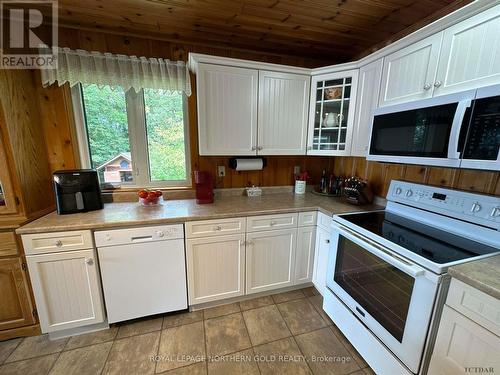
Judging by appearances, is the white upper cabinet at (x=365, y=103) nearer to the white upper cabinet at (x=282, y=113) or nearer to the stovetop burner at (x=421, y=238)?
the white upper cabinet at (x=282, y=113)

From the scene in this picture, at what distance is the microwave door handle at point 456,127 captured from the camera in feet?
3.45

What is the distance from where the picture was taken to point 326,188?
93.1 inches

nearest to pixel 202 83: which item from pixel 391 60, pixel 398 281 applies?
pixel 391 60

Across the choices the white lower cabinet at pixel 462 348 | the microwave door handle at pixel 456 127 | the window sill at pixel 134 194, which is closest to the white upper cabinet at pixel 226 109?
the window sill at pixel 134 194

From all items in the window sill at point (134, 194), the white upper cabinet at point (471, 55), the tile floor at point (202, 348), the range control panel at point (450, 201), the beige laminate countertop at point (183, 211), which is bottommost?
the tile floor at point (202, 348)

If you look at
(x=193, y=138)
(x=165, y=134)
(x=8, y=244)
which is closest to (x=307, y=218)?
(x=193, y=138)

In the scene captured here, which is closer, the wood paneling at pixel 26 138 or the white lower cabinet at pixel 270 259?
the wood paneling at pixel 26 138

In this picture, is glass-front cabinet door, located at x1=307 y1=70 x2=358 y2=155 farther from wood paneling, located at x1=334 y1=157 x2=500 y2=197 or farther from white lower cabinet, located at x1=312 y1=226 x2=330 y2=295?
white lower cabinet, located at x1=312 y1=226 x2=330 y2=295

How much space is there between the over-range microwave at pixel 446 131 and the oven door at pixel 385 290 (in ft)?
1.98

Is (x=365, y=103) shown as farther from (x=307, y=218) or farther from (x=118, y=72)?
(x=118, y=72)

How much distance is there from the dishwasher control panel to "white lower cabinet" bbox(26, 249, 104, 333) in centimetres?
12

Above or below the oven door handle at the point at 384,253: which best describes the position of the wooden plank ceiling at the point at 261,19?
A: above

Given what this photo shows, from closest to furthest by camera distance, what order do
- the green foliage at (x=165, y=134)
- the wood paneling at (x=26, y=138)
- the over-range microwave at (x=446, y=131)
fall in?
the over-range microwave at (x=446, y=131), the wood paneling at (x=26, y=138), the green foliage at (x=165, y=134)

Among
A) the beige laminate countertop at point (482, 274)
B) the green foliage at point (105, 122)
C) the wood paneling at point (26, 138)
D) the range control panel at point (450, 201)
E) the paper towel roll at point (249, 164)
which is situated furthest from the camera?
the paper towel roll at point (249, 164)
